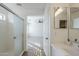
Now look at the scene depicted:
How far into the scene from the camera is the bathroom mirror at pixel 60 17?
7.39 feet

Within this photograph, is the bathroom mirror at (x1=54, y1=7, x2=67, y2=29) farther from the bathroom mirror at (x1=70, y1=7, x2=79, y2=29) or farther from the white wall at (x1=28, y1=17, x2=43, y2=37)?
the white wall at (x1=28, y1=17, x2=43, y2=37)

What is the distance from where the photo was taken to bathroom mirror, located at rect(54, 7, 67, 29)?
2.25m

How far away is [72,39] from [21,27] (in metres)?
1.99

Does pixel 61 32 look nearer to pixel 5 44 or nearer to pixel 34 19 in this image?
pixel 34 19

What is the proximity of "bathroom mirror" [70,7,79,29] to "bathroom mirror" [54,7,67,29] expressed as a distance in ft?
0.45

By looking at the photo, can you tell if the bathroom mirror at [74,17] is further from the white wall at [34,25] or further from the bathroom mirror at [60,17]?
the white wall at [34,25]

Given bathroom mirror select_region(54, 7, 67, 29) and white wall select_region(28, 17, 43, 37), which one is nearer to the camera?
bathroom mirror select_region(54, 7, 67, 29)

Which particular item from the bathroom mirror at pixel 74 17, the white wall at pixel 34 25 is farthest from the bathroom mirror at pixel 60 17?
the white wall at pixel 34 25

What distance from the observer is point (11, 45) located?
2.83m

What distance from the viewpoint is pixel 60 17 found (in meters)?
2.29

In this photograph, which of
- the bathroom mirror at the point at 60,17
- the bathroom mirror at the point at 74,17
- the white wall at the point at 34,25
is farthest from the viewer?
the white wall at the point at 34,25

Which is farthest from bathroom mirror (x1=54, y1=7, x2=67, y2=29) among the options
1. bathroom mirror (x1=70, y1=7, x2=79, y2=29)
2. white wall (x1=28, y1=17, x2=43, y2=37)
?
white wall (x1=28, y1=17, x2=43, y2=37)

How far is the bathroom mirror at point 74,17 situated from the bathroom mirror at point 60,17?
0.45 ft

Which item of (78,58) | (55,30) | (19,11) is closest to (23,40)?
(19,11)
